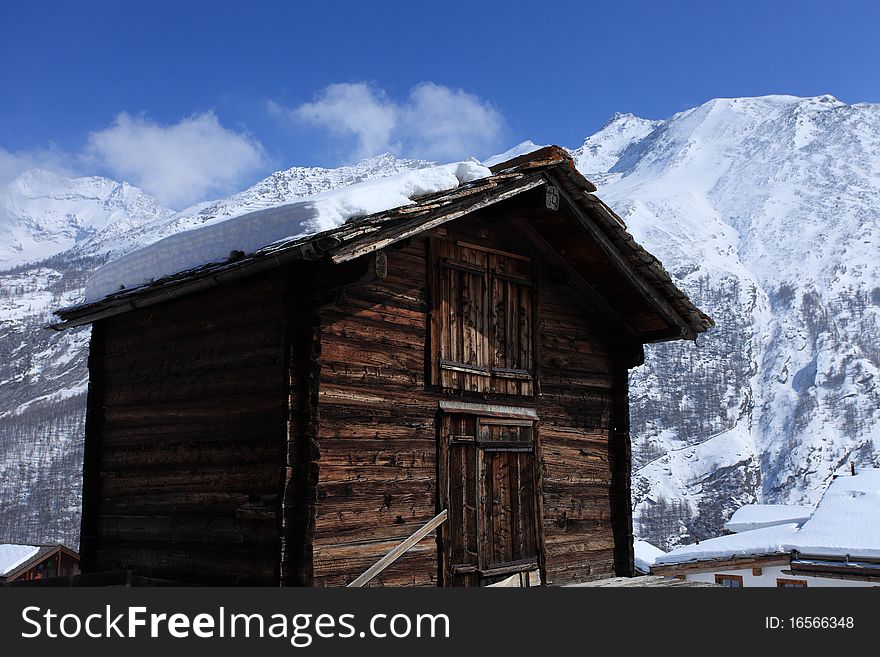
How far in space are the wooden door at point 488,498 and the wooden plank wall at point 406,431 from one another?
0.26m

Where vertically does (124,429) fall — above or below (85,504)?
above

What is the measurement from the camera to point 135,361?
36.6 ft

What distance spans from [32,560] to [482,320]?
25888 millimetres

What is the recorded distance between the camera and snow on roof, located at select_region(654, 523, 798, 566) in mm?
25500

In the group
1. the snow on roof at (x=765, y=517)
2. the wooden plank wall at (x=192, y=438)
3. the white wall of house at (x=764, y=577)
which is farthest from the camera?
the snow on roof at (x=765, y=517)

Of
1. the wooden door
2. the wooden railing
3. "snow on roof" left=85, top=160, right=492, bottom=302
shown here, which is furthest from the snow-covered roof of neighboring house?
"snow on roof" left=85, top=160, right=492, bottom=302

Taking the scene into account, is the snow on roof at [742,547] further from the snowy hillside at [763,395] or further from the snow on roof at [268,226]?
the snowy hillside at [763,395]

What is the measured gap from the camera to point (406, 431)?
10047 millimetres

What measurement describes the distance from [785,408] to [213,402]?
17523 centimetres

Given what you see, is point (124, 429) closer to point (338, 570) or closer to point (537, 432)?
point (338, 570)

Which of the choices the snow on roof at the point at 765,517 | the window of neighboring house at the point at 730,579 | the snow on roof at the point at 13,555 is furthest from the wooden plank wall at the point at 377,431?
the snow on roof at the point at 765,517

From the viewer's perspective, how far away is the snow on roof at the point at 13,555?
30.2 meters
